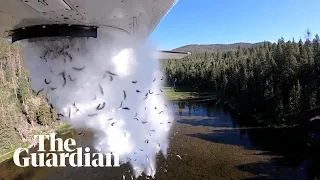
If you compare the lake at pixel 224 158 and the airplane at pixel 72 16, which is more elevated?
the airplane at pixel 72 16

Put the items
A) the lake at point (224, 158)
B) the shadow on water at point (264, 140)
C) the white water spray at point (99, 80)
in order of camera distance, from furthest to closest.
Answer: the shadow on water at point (264, 140) → the lake at point (224, 158) → the white water spray at point (99, 80)

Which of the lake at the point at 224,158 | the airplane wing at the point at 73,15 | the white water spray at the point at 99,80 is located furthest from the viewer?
the lake at the point at 224,158

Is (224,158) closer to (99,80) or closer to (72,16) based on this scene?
(99,80)

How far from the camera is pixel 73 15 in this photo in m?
3.99

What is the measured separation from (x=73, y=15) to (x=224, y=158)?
24.6 m

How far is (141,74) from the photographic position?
6195 mm

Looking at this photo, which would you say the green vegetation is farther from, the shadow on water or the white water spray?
the white water spray

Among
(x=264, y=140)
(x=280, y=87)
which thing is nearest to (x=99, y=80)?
(x=264, y=140)

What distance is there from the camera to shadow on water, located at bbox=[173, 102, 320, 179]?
23.7m

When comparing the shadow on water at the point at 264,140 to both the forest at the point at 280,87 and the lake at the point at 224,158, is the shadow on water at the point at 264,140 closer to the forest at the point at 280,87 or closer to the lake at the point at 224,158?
the lake at the point at 224,158

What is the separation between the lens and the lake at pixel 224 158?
23.3 m

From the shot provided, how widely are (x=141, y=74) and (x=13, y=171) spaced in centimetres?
2684

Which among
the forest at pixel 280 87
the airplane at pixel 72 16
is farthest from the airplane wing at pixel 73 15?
the forest at pixel 280 87

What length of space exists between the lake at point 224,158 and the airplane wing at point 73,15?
19232 millimetres
